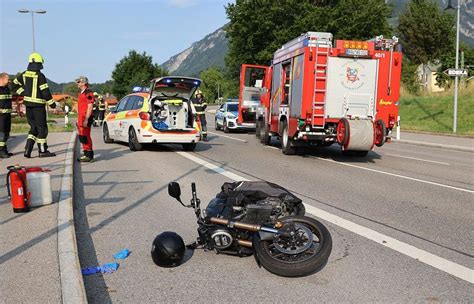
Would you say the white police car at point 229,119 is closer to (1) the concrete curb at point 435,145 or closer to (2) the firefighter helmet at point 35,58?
(1) the concrete curb at point 435,145

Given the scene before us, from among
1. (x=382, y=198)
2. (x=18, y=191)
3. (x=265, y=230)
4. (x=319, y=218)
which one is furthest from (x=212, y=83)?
(x=265, y=230)

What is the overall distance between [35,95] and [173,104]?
13.1 ft

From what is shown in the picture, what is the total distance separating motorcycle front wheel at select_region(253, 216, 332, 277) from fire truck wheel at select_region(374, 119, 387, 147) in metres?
8.09

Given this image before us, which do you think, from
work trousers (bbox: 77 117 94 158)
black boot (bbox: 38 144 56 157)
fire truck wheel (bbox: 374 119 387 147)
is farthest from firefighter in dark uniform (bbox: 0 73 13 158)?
fire truck wheel (bbox: 374 119 387 147)

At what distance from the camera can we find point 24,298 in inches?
140

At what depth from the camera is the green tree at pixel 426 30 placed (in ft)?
171

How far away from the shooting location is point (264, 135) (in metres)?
16.8

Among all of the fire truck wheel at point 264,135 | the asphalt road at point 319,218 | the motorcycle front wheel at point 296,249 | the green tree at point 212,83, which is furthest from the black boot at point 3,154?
the green tree at point 212,83

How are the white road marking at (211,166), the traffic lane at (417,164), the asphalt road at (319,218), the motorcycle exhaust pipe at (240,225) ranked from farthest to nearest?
the traffic lane at (417,164) → the white road marking at (211,166) → the motorcycle exhaust pipe at (240,225) → the asphalt road at (319,218)

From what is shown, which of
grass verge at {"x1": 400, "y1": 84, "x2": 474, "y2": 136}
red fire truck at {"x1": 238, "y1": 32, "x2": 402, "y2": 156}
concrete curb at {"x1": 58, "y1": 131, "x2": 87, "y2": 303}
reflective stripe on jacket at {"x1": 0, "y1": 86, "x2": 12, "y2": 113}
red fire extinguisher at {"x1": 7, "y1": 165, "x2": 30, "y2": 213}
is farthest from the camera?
grass verge at {"x1": 400, "y1": 84, "x2": 474, "y2": 136}

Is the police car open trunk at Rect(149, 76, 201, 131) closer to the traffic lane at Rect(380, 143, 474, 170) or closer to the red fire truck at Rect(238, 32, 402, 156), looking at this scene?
the red fire truck at Rect(238, 32, 402, 156)

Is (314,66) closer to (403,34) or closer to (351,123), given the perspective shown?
(351,123)

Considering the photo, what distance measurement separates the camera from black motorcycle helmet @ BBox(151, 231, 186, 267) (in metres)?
4.54

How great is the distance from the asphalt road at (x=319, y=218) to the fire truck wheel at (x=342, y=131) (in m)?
0.66
